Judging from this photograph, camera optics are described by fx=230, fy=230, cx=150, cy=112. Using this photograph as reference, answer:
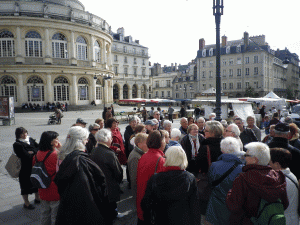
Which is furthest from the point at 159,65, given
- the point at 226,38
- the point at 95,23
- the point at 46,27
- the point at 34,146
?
the point at 34,146

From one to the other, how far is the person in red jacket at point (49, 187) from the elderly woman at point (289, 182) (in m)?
3.13

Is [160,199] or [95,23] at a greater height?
[95,23]

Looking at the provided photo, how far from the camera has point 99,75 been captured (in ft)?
143

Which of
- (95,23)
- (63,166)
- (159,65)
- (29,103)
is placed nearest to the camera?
(63,166)

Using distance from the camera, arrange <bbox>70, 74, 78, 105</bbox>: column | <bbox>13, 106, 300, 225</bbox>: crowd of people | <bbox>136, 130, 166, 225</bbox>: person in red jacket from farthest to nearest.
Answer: <bbox>70, 74, 78, 105</bbox>: column, <bbox>136, 130, 166, 225</bbox>: person in red jacket, <bbox>13, 106, 300, 225</bbox>: crowd of people

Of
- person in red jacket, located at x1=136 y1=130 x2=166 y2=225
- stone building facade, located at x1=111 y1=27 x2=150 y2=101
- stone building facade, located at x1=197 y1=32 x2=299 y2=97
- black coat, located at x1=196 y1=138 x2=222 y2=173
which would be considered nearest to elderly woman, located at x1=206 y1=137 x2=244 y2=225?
black coat, located at x1=196 y1=138 x2=222 y2=173

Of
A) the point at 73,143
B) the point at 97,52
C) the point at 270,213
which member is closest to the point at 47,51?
the point at 97,52

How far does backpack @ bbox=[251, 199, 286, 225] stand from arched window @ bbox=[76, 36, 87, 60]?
138 ft

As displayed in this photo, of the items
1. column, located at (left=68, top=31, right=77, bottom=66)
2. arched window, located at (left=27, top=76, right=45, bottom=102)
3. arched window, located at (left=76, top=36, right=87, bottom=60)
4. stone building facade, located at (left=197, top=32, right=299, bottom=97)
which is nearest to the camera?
arched window, located at (left=27, top=76, right=45, bottom=102)

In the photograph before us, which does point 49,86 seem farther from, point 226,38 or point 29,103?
point 226,38

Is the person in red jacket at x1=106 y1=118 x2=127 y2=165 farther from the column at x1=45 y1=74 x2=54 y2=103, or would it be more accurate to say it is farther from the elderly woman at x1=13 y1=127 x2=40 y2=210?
the column at x1=45 y1=74 x2=54 y2=103

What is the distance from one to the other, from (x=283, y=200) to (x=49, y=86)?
40120mm

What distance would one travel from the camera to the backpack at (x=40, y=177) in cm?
348

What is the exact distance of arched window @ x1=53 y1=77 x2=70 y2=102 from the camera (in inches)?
1542
